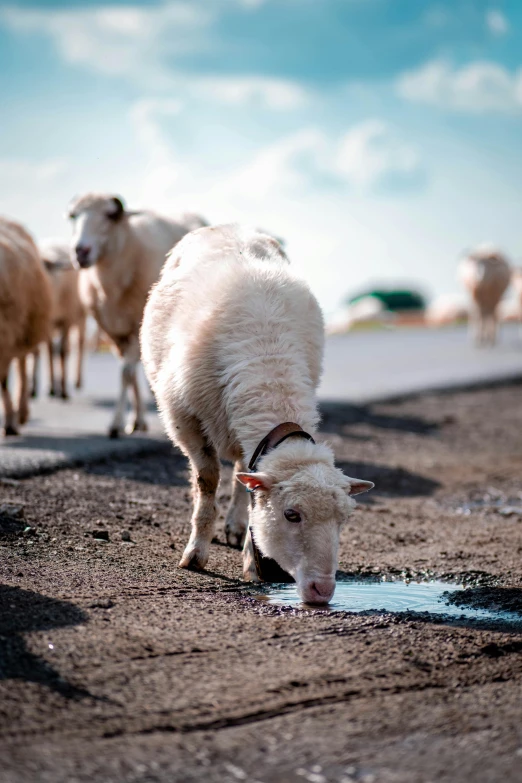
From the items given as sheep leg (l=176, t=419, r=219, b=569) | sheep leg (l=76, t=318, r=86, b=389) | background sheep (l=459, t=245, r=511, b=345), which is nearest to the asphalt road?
sheep leg (l=76, t=318, r=86, b=389)

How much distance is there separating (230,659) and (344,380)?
12.7 m

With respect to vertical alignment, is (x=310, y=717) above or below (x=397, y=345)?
below

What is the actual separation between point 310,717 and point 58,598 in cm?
161

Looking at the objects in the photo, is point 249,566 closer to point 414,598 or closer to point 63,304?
point 414,598

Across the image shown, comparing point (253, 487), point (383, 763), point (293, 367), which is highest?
point (293, 367)

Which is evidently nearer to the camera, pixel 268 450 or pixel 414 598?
pixel 268 450

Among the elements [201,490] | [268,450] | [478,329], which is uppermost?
[478,329]

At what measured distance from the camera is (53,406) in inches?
486

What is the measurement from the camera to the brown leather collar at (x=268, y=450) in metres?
4.91

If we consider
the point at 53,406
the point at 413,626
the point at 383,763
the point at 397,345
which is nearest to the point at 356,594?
the point at 413,626

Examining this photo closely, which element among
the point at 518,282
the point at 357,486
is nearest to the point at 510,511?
the point at 357,486

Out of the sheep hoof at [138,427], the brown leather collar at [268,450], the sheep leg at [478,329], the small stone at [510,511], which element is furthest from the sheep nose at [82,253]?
the sheep leg at [478,329]

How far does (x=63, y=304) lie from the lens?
1247cm

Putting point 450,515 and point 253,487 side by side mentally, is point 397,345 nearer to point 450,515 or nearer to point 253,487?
point 450,515
